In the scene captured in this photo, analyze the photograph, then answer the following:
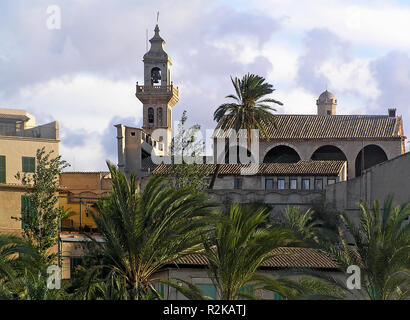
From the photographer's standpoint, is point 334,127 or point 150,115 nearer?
point 334,127

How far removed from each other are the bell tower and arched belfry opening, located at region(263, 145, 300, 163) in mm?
18392

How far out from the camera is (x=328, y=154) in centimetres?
6962

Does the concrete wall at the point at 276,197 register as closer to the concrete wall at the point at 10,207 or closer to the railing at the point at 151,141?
the railing at the point at 151,141

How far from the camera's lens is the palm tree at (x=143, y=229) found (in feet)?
71.4

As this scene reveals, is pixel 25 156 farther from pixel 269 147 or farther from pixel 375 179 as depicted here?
pixel 269 147

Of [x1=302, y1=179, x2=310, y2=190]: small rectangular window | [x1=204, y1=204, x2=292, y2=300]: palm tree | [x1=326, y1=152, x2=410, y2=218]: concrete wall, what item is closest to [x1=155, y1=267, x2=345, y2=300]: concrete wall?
[x1=204, y1=204, x2=292, y2=300]: palm tree

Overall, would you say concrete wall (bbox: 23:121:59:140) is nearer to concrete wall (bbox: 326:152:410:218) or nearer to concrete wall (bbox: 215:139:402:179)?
concrete wall (bbox: 326:152:410:218)

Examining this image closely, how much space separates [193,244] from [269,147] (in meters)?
47.4

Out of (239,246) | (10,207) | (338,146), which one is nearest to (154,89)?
(338,146)

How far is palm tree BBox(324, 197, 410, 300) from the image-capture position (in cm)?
2020

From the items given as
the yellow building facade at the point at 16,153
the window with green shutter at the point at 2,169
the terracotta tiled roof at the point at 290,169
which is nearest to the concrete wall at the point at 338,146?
the terracotta tiled roof at the point at 290,169

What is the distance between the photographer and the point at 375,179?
4584cm

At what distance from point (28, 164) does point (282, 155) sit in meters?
30.4

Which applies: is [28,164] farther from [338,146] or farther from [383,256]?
[338,146]
